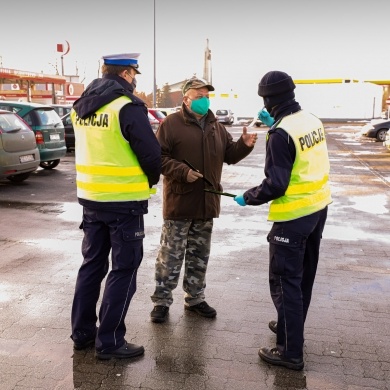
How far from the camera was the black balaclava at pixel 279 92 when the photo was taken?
3.39m

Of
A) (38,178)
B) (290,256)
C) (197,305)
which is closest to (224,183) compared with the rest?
(38,178)

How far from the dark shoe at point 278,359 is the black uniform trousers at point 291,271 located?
3cm

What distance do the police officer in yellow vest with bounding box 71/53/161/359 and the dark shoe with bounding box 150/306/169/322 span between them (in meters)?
0.52

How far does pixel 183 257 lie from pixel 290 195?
1.28 meters

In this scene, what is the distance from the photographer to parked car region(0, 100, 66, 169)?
40.1ft

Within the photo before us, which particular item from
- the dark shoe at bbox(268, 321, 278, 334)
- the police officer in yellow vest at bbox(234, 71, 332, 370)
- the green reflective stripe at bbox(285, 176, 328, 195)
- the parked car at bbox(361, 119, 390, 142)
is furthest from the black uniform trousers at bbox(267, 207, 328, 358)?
the parked car at bbox(361, 119, 390, 142)

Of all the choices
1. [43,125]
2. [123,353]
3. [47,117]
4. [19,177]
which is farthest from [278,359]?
[47,117]

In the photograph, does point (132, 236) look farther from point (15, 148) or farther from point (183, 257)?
point (15, 148)

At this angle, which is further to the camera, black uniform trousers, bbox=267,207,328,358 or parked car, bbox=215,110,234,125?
parked car, bbox=215,110,234,125

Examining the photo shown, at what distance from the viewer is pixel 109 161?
135 inches

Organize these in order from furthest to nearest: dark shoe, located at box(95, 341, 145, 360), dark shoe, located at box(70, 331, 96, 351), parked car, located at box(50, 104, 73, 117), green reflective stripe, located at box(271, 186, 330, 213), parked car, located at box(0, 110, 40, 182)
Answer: parked car, located at box(50, 104, 73, 117), parked car, located at box(0, 110, 40, 182), dark shoe, located at box(70, 331, 96, 351), dark shoe, located at box(95, 341, 145, 360), green reflective stripe, located at box(271, 186, 330, 213)

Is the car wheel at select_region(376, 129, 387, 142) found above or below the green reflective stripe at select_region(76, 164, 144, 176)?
below

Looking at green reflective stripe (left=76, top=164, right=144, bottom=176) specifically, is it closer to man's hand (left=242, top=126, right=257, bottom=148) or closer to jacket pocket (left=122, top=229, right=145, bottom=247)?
jacket pocket (left=122, top=229, right=145, bottom=247)

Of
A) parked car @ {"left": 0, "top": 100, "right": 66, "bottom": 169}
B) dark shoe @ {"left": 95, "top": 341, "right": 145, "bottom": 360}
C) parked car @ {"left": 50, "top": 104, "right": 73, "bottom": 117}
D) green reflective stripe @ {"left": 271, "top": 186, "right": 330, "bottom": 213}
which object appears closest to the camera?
green reflective stripe @ {"left": 271, "top": 186, "right": 330, "bottom": 213}
